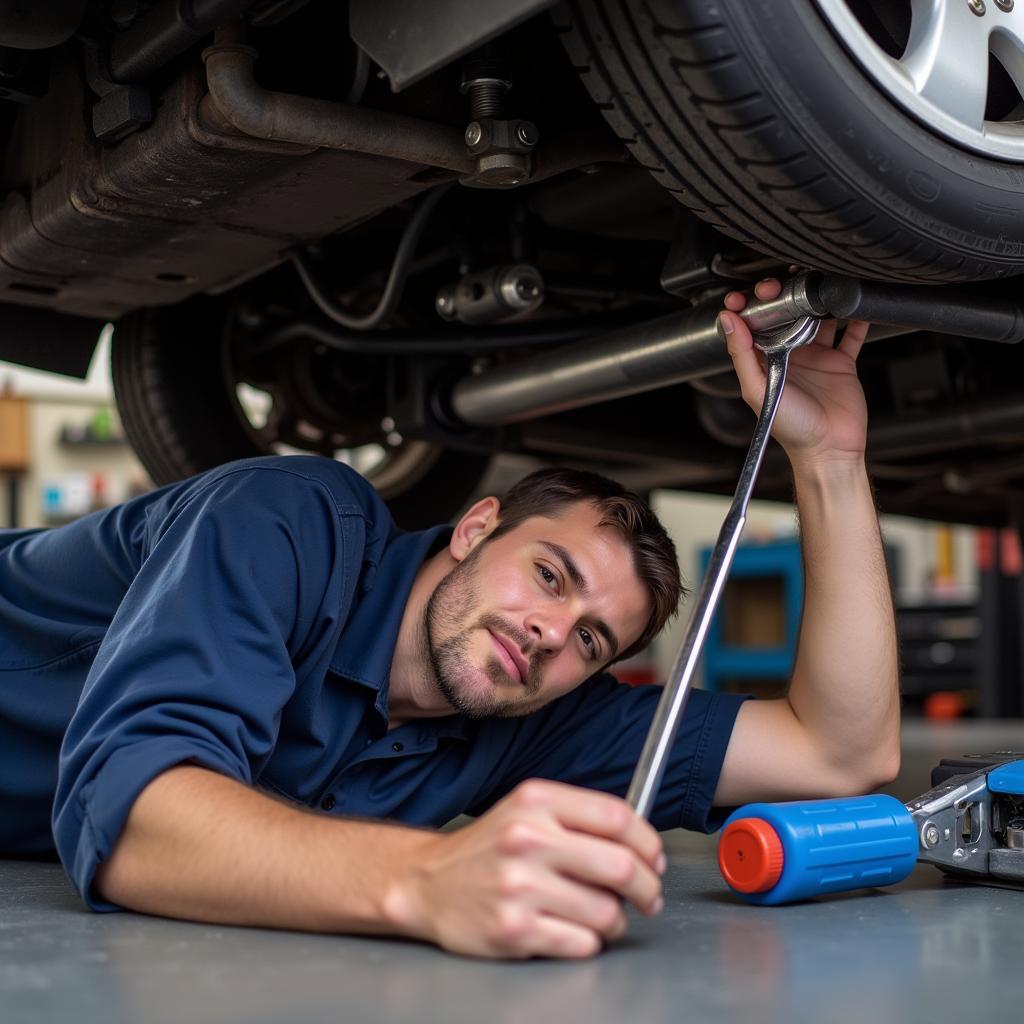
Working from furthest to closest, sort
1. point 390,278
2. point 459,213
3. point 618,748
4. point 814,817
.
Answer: point 459,213, point 390,278, point 618,748, point 814,817

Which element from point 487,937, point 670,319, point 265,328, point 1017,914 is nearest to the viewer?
point 487,937

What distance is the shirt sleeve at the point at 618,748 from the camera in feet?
4.50

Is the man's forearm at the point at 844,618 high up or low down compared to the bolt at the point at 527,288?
down

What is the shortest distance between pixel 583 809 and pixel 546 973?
11 cm

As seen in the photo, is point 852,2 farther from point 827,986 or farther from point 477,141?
point 827,986

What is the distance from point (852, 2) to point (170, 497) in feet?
2.58

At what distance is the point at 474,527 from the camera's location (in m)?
1.43

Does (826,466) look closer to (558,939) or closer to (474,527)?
(474,527)

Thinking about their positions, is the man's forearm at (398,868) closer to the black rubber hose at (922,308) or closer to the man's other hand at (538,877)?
the man's other hand at (538,877)

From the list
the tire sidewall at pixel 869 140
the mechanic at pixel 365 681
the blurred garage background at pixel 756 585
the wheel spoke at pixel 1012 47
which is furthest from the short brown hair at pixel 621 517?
the blurred garage background at pixel 756 585

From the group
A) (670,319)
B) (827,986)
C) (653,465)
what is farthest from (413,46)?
(653,465)

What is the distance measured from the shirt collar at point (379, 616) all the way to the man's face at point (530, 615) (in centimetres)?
4

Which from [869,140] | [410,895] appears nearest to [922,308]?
[869,140]

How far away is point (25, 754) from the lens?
1.32m
